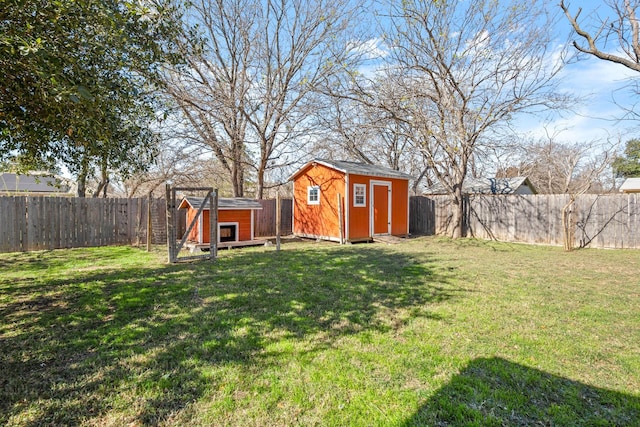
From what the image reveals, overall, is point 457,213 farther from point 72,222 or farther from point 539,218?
point 72,222

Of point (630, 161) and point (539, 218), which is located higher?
point (630, 161)

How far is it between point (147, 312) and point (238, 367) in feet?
6.35

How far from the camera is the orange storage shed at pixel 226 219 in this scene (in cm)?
933

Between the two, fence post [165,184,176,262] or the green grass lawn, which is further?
fence post [165,184,176,262]

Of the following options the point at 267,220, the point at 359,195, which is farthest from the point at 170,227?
the point at 359,195

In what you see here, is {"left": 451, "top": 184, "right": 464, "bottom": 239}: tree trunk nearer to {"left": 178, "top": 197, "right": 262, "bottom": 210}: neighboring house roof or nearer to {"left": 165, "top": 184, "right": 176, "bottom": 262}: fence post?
{"left": 178, "top": 197, "right": 262, "bottom": 210}: neighboring house roof

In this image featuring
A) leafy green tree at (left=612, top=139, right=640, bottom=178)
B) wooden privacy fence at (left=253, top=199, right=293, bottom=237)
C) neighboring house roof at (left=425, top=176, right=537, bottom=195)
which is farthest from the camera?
leafy green tree at (left=612, top=139, right=640, bottom=178)

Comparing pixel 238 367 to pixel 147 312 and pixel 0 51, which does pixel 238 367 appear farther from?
pixel 0 51

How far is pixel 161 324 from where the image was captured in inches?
140

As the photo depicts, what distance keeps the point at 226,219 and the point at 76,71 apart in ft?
21.4

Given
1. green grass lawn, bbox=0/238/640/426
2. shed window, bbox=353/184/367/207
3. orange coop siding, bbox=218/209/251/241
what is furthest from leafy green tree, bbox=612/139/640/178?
orange coop siding, bbox=218/209/251/241

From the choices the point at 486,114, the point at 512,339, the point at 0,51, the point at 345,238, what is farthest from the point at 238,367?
the point at 486,114

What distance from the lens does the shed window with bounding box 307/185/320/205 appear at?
12470mm

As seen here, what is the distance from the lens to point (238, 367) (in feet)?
8.71
